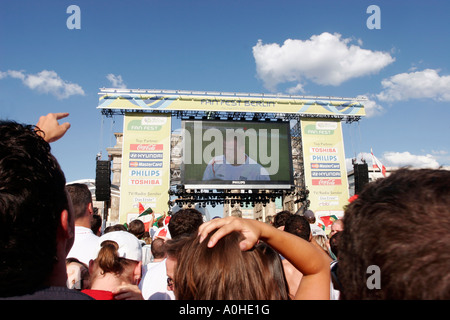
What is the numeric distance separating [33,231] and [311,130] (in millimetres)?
21072

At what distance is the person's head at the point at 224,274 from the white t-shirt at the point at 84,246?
6.73ft

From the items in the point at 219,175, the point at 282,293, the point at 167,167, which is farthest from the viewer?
the point at 167,167

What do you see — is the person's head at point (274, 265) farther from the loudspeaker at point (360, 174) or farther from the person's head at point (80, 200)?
the loudspeaker at point (360, 174)

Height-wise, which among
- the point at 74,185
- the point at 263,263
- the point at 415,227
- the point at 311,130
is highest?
the point at 311,130

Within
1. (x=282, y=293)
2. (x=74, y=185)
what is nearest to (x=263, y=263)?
(x=282, y=293)

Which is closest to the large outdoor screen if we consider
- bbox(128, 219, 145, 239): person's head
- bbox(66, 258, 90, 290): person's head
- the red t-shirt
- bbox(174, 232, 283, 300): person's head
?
bbox(128, 219, 145, 239): person's head

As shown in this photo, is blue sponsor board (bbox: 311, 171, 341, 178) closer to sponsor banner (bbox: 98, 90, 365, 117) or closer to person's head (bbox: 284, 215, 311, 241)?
sponsor banner (bbox: 98, 90, 365, 117)

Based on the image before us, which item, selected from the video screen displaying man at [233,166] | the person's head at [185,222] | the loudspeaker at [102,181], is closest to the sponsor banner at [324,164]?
the video screen displaying man at [233,166]

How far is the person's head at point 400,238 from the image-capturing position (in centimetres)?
71

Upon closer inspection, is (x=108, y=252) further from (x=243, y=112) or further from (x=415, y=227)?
(x=243, y=112)

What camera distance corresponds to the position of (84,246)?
3066 mm

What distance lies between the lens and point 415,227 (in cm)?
76

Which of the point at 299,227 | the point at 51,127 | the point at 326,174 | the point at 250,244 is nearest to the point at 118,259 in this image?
the point at 51,127

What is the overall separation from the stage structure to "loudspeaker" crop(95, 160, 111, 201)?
2.48 meters
